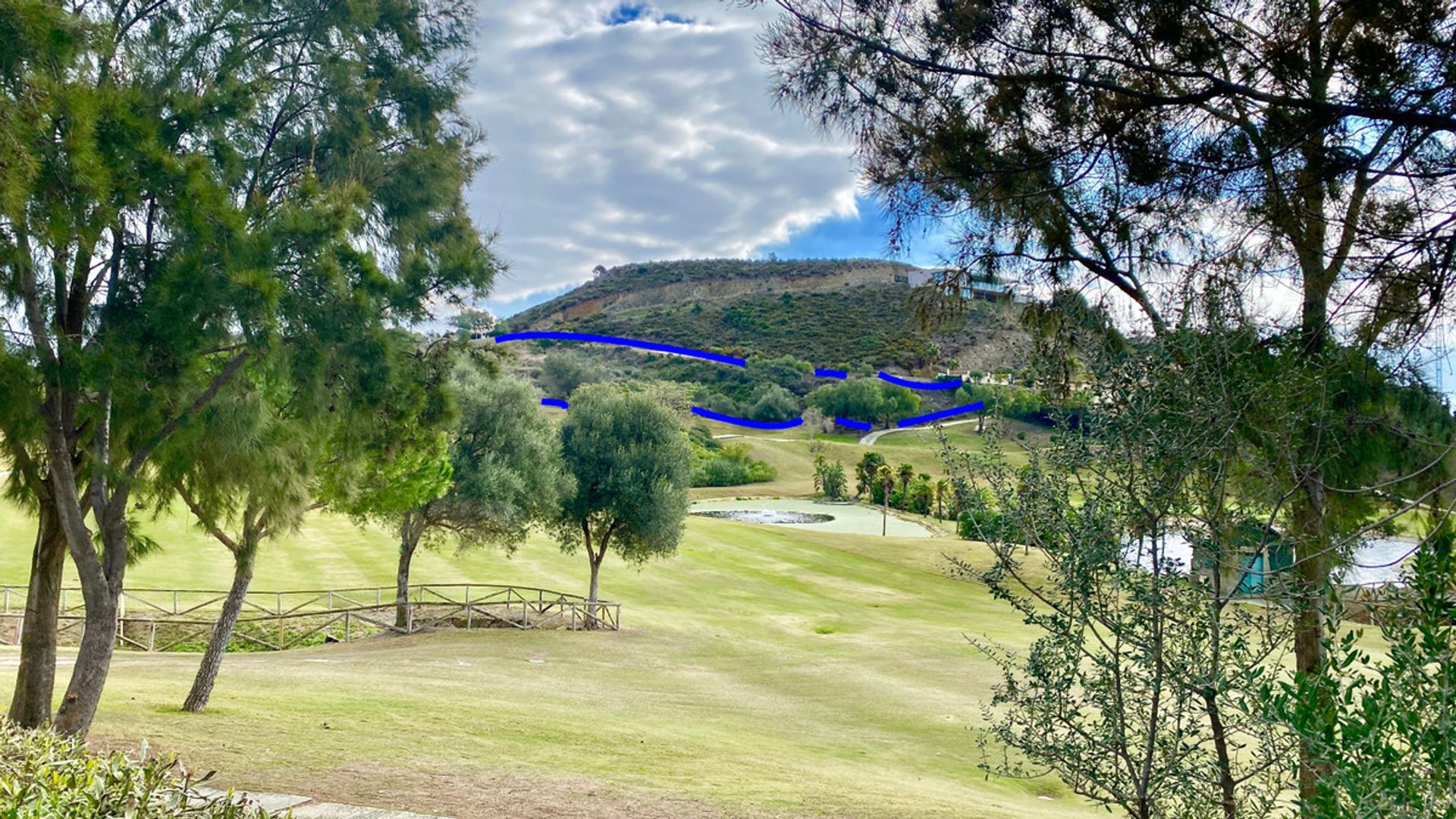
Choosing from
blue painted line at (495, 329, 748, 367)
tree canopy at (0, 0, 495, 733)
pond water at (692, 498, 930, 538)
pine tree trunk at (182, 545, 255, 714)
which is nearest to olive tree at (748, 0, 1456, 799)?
tree canopy at (0, 0, 495, 733)

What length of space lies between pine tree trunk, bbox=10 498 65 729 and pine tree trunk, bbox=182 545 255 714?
1981 millimetres

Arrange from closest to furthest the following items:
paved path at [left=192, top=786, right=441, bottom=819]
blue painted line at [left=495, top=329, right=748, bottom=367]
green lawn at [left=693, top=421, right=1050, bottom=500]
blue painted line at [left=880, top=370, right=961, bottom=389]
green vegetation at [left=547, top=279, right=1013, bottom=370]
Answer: paved path at [left=192, top=786, right=441, bottom=819] < green lawn at [left=693, top=421, right=1050, bottom=500] < blue painted line at [left=880, top=370, right=961, bottom=389] < green vegetation at [left=547, top=279, right=1013, bottom=370] < blue painted line at [left=495, top=329, right=748, bottom=367]

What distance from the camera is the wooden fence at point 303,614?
63.4 ft

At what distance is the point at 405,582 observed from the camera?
889 inches

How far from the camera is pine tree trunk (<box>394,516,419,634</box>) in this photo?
2205 centimetres

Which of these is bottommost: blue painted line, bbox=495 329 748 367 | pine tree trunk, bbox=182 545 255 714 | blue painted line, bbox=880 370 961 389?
pine tree trunk, bbox=182 545 255 714

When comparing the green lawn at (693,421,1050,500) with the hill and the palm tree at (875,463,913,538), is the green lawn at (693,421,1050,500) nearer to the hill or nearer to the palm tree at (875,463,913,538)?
the palm tree at (875,463,913,538)

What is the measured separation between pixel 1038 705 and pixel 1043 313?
3006mm

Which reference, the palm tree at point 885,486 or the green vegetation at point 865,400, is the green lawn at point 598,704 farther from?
the green vegetation at point 865,400

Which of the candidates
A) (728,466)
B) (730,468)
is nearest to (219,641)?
(728,466)

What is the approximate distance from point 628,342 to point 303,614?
9102cm

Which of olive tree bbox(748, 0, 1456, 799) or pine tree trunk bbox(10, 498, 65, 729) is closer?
olive tree bbox(748, 0, 1456, 799)

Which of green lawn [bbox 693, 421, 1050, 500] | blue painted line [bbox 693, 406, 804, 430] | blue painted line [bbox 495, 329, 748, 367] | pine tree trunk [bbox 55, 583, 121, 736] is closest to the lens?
pine tree trunk [bbox 55, 583, 121, 736]

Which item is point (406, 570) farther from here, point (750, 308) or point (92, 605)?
point (750, 308)
